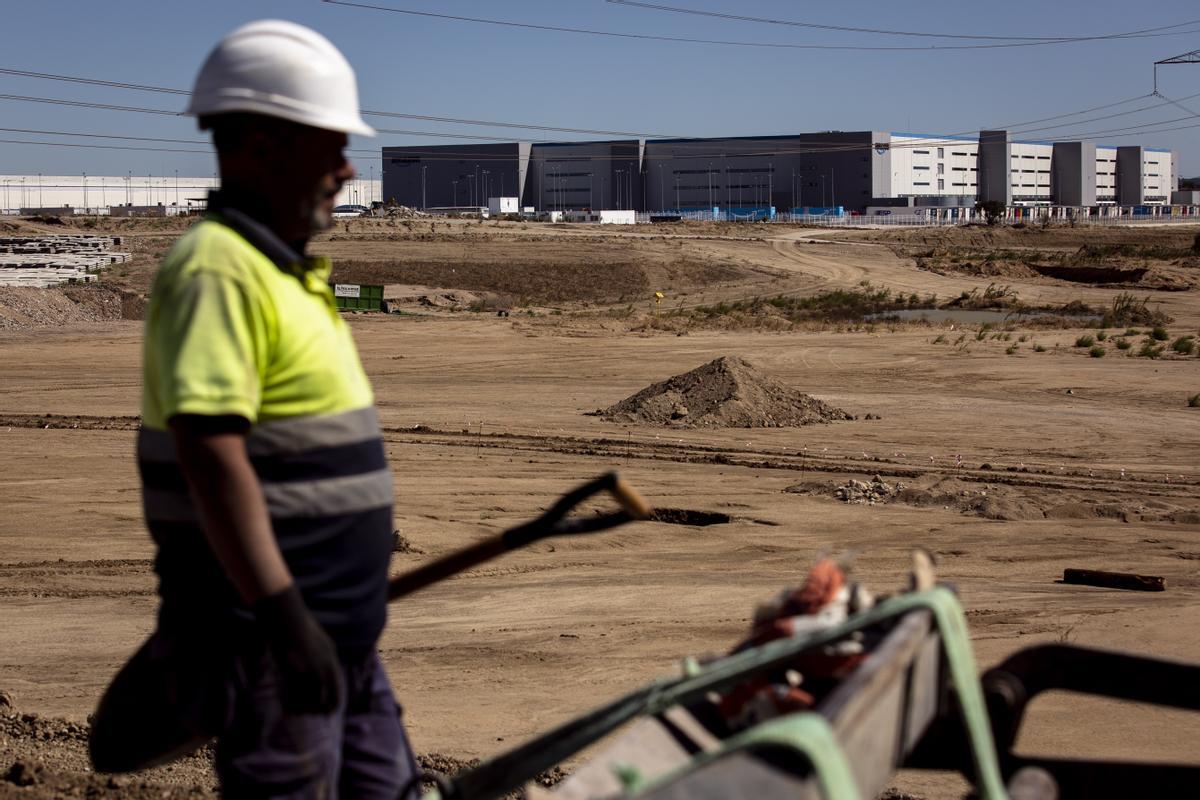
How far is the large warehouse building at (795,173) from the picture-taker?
125 m

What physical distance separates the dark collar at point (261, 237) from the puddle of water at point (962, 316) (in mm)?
29460

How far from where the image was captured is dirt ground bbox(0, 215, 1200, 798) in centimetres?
638

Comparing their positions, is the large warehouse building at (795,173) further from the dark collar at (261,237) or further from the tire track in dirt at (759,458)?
the dark collar at (261,237)

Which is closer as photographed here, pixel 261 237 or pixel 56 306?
pixel 261 237

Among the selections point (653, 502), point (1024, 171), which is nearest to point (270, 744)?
point (653, 502)

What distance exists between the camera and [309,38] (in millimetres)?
2428

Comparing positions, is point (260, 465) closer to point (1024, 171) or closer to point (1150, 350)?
point (1150, 350)

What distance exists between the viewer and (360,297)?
3400 cm

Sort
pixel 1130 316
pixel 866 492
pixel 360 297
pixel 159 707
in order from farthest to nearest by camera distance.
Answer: pixel 360 297
pixel 1130 316
pixel 866 492
pixel 159 707

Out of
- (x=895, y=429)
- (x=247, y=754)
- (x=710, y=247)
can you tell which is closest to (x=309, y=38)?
(x=247, y=754)

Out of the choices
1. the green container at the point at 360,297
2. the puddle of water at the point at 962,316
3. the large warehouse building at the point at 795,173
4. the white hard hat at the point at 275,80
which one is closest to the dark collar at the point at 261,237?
the white hard hat at the point at 275,80

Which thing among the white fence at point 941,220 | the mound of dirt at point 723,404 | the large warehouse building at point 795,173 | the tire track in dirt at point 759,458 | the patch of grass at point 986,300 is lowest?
the tire track in dirt at point 759,458

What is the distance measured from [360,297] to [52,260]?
15.1 metres

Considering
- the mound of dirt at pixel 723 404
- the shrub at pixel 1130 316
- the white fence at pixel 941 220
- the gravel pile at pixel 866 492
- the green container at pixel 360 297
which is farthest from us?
the white fence at pixel 941 220
